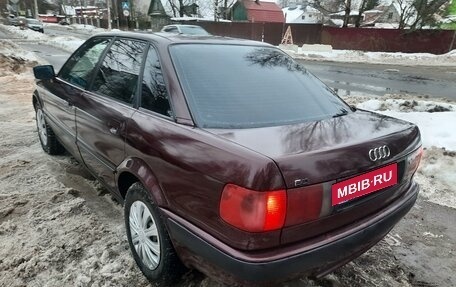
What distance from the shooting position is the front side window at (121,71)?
2838mm

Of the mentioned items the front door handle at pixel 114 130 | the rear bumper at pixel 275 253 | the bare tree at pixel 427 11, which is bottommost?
the rear bumper at pixel 275 253

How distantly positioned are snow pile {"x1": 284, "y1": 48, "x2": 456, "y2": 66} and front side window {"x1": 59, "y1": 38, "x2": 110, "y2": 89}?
19562mm

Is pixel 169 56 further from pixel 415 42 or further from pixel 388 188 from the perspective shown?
pixel 415 42

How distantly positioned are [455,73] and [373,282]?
16.6 meters

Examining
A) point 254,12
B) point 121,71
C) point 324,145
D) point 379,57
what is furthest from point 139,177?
point 254,12

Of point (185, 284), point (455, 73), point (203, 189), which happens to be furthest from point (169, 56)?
point (455, 73)

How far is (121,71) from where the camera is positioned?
3027 millimetres

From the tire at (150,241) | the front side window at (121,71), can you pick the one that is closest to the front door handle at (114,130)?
the front side window at (121,71)

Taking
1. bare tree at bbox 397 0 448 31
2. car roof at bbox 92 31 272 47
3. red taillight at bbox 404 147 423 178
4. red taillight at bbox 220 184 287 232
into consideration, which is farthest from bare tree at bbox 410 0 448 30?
red taillight at bbox 220 184 287 232

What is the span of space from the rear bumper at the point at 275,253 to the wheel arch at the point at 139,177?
0.13 m

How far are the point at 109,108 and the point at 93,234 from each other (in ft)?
3.46

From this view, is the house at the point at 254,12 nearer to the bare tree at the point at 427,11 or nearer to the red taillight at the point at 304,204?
Answer: the bare tree at the point at 427,11

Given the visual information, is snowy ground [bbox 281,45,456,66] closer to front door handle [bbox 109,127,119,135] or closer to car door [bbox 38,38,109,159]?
car door [bbox 38,38,109,159]

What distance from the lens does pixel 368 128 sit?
241 centimetres
